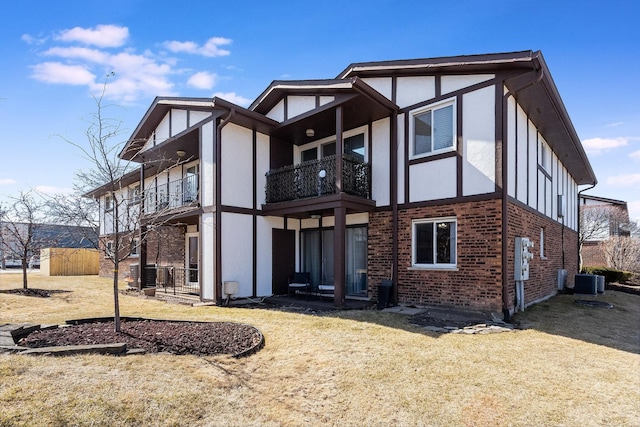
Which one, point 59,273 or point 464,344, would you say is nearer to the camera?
point 464,344

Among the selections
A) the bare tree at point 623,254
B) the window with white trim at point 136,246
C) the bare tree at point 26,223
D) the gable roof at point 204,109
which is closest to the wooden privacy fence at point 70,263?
the bare tree at point 26,223

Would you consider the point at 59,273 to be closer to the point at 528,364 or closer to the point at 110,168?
the point at 110,168

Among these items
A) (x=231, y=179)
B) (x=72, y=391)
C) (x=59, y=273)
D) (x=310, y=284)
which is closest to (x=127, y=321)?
(x=72, y=391)

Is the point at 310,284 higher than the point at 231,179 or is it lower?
lower

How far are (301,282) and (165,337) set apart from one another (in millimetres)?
6238

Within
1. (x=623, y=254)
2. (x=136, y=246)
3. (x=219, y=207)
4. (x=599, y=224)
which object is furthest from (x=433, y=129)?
(x=599, y=224)

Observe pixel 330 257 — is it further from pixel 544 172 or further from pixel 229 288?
pixel 544 172

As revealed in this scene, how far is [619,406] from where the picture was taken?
424 centimetres

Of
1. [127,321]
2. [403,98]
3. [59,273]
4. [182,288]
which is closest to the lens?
[127,321]

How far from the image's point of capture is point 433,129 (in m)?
10.1

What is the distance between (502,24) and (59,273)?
2800cm

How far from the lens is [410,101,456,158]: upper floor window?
384 inches

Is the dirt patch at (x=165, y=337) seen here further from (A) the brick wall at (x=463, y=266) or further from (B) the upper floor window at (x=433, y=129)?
(B) the upper floor window at (x=433, y=129)

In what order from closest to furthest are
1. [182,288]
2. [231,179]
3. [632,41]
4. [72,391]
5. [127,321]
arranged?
[72,391] < [127,321] < [632,41] < [231,179] < [182,288]
